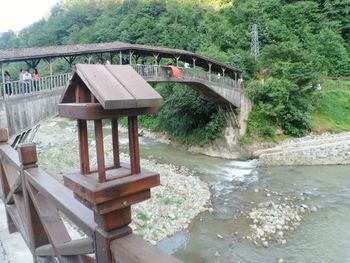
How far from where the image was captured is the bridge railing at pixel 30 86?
1055 centimetres

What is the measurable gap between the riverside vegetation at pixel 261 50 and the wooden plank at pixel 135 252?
698 inches

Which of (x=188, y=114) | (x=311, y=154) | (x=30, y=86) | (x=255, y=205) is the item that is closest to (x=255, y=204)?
(x=255, y=205)

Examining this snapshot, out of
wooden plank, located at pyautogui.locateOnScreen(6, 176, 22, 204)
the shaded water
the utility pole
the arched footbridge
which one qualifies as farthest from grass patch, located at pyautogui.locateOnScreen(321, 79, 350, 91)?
wooden plank, located at pyautogui.locateOnScreen(6, 176, 22, 204)

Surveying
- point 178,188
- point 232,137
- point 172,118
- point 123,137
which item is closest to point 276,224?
point 178,188

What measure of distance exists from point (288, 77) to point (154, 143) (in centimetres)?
1001

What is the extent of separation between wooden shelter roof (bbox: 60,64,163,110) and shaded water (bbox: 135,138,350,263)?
8.16 m

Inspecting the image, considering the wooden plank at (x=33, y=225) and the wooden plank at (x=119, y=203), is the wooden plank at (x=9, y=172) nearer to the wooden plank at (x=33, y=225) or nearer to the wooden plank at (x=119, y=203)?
the wooden plank at (x=33, y=225)

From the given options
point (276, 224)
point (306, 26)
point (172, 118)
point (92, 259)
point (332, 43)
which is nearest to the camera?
point (92, 259)

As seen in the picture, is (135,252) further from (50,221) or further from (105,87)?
(50,221)

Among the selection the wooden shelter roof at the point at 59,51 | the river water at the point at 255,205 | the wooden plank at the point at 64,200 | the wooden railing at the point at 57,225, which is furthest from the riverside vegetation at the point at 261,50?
the wooden plank at the point at 64,200

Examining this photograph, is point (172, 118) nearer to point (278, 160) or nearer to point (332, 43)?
point (278, 160)

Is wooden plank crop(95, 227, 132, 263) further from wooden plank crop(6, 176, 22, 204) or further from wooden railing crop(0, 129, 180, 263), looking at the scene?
wooden plank crop(6, 176, 22, 204)

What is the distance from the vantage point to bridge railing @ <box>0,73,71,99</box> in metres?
10.5

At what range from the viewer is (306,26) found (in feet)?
94.1
